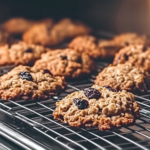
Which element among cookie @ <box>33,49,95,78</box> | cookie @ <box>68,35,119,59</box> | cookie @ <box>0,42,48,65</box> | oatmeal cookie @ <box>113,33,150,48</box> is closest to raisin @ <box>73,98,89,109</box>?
cookie @ <box>33,49,95,78</box>

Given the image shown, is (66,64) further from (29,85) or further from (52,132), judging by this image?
(52,132)

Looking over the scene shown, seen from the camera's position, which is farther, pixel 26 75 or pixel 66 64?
pixel 66 64

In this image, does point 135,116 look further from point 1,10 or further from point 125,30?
point 1,10

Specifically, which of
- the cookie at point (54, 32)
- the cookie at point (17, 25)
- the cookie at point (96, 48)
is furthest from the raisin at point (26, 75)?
the cookie at point (17, 25)

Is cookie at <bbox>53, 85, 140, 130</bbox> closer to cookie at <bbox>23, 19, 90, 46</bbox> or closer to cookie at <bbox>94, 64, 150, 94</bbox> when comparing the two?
cookie at <bbox>94, 64, 150, 94</bbox>

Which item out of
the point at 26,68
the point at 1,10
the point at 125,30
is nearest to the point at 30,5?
the point at 1,10

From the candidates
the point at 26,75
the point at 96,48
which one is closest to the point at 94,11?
the point at 96,48

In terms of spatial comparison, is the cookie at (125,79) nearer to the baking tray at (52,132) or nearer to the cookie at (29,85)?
the baking tray at (52,132)
